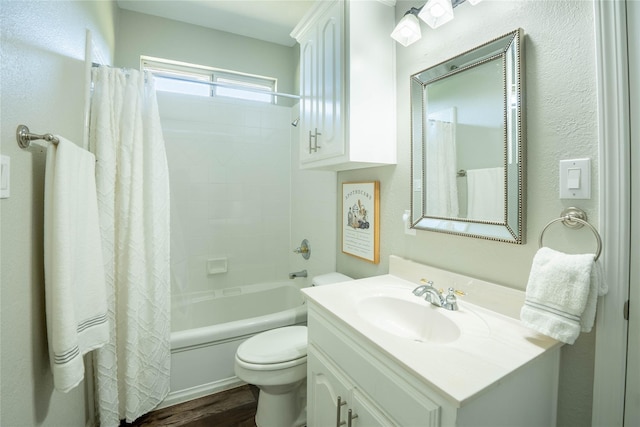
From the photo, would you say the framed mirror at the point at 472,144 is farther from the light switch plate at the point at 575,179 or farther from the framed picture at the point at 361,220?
the framed picture at the point at 361,220

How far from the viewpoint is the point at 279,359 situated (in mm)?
1387

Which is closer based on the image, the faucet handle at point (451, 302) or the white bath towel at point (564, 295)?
the white bath towel at point (564, 295)

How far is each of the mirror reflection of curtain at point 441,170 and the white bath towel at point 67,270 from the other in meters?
1.39

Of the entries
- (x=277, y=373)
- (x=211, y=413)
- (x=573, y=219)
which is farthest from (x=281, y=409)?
(x=573, y=219)

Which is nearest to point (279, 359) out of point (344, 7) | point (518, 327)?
point (518, 327)

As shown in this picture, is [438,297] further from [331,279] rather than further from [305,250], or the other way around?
[305,250]

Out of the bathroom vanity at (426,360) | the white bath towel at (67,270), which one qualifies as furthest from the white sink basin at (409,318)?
the white bath towel at (67,270)

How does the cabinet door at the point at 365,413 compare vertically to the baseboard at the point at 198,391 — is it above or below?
above

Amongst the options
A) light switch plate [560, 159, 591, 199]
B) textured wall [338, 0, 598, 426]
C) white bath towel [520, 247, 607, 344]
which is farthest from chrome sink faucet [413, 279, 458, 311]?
light switch plate [560, 159, 591, 199]

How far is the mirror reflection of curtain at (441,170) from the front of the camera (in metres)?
1.19

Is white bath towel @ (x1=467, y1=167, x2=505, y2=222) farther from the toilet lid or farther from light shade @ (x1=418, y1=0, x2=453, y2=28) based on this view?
the toilet lid

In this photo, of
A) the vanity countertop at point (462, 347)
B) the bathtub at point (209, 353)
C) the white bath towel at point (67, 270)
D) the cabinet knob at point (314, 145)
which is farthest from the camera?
the bathtub at point (209, 353)

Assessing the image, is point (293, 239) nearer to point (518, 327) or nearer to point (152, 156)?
point (152, 156)

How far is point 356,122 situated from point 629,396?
1.26 meters
